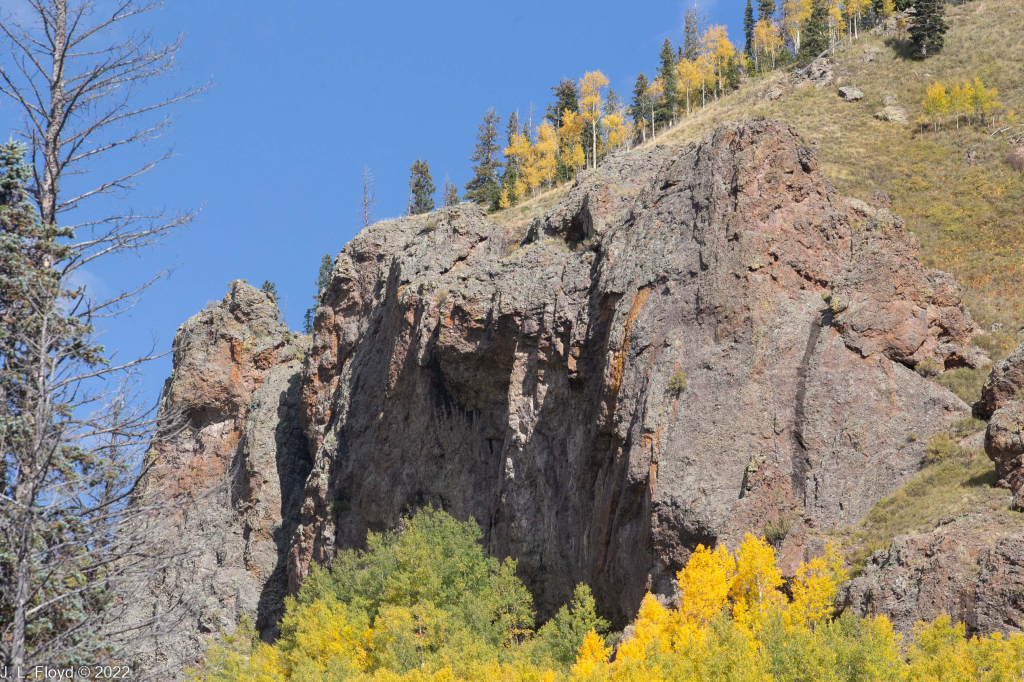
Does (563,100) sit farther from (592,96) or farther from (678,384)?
(678,384)

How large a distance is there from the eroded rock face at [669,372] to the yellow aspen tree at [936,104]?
3871cm

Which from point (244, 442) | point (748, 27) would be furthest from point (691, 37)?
point (244, 442)

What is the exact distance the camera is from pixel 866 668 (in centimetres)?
2611

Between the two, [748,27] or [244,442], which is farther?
[748,27]

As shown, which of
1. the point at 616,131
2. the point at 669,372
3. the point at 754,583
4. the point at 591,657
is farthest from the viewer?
the point at 616,131

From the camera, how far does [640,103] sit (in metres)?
130

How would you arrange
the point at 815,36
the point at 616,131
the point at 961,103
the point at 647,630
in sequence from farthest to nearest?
the point at 616,131, the point at 815,36, the point at 961,103, the point at 647,630

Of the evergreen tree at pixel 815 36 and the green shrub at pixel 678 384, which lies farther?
the evergreen tree at pixel 815 36

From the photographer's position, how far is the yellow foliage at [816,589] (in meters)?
31.5

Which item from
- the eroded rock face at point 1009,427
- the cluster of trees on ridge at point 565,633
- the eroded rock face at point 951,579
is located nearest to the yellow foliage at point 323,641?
the cluster of trees on ridge at point 565,633

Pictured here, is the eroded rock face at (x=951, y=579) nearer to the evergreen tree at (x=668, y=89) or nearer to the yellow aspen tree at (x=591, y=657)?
the yellow aspen tree at (x=591, y=657)

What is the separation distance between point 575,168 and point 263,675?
8279cm

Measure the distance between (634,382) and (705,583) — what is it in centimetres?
1016

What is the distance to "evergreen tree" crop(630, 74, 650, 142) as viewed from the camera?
128 metres
